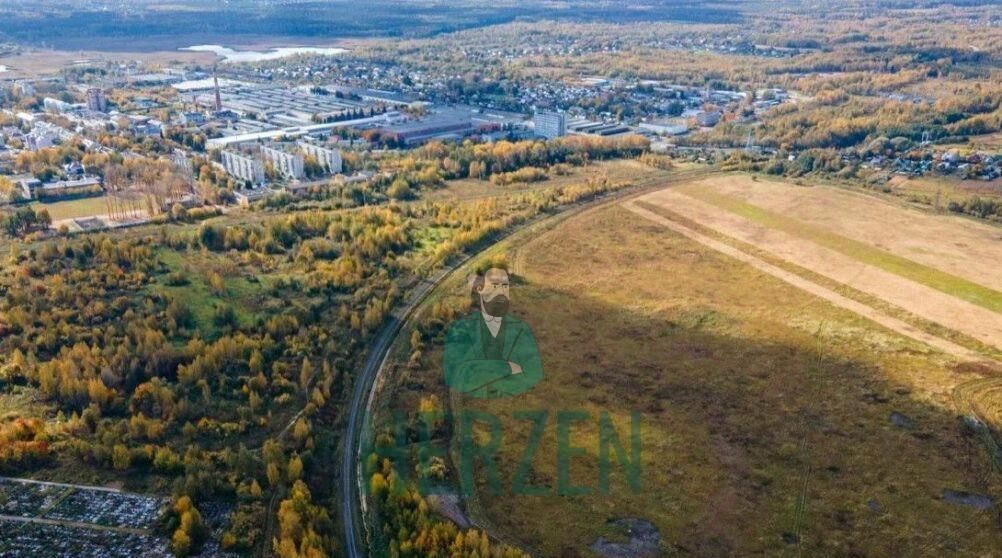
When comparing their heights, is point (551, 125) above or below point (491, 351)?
above

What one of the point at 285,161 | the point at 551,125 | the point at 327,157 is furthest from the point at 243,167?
the point at 551,125

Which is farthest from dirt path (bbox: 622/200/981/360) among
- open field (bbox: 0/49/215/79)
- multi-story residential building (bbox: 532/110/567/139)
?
open field (bbox: 0/49/215/79)

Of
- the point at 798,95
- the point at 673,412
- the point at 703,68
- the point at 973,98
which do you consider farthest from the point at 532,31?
the point at 673,412

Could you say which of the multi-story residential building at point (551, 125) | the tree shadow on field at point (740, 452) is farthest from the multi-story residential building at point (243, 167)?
the tree shadow on field at point (740, 452)

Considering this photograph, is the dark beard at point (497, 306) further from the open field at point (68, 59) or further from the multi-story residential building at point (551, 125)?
the open field at point (68, 59)

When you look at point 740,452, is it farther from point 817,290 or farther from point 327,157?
point 327,157

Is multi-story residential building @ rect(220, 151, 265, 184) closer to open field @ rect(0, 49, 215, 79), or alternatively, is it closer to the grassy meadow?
the grassy meadow

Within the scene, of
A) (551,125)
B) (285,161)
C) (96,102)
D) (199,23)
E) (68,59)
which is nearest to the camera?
(285,161)
